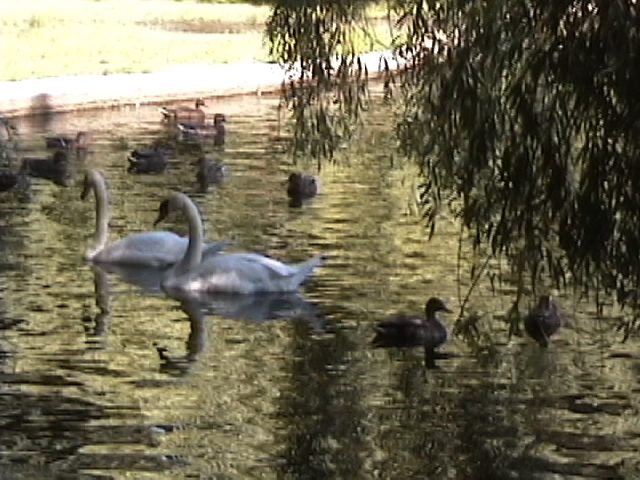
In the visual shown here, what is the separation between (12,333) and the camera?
10641 millimetres

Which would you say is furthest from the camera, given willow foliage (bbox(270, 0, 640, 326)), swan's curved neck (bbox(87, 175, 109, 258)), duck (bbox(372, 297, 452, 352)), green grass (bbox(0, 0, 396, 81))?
green grass (bbox(0, 0, 396, 81))

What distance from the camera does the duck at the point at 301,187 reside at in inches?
636

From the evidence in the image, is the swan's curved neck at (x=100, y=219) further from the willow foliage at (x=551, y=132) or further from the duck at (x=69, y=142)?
the willow foliage at (x=551, y=132)

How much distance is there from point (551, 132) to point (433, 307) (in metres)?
4.98

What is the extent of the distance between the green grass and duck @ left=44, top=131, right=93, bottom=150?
18.1ft

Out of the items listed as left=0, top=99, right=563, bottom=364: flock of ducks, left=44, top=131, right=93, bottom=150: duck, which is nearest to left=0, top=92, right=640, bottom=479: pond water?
left=0, top=99, right=563, bottom=364: flock of ducks

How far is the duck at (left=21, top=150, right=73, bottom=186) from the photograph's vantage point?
690 inches

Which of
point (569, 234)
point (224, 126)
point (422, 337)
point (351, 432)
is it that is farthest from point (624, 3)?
point (224, 126)

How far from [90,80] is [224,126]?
3831 mm

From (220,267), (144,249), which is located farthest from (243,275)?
(144,249)

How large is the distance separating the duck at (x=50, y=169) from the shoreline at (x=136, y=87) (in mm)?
4570

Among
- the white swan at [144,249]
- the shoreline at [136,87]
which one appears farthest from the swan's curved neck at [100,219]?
the shoreline at [136,87]

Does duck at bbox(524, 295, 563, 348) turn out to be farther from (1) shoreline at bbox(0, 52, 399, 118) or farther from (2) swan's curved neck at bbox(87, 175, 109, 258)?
(1) shoreline at bbox(0, 52, 399, 118)

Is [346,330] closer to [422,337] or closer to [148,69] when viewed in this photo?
[422,337]
